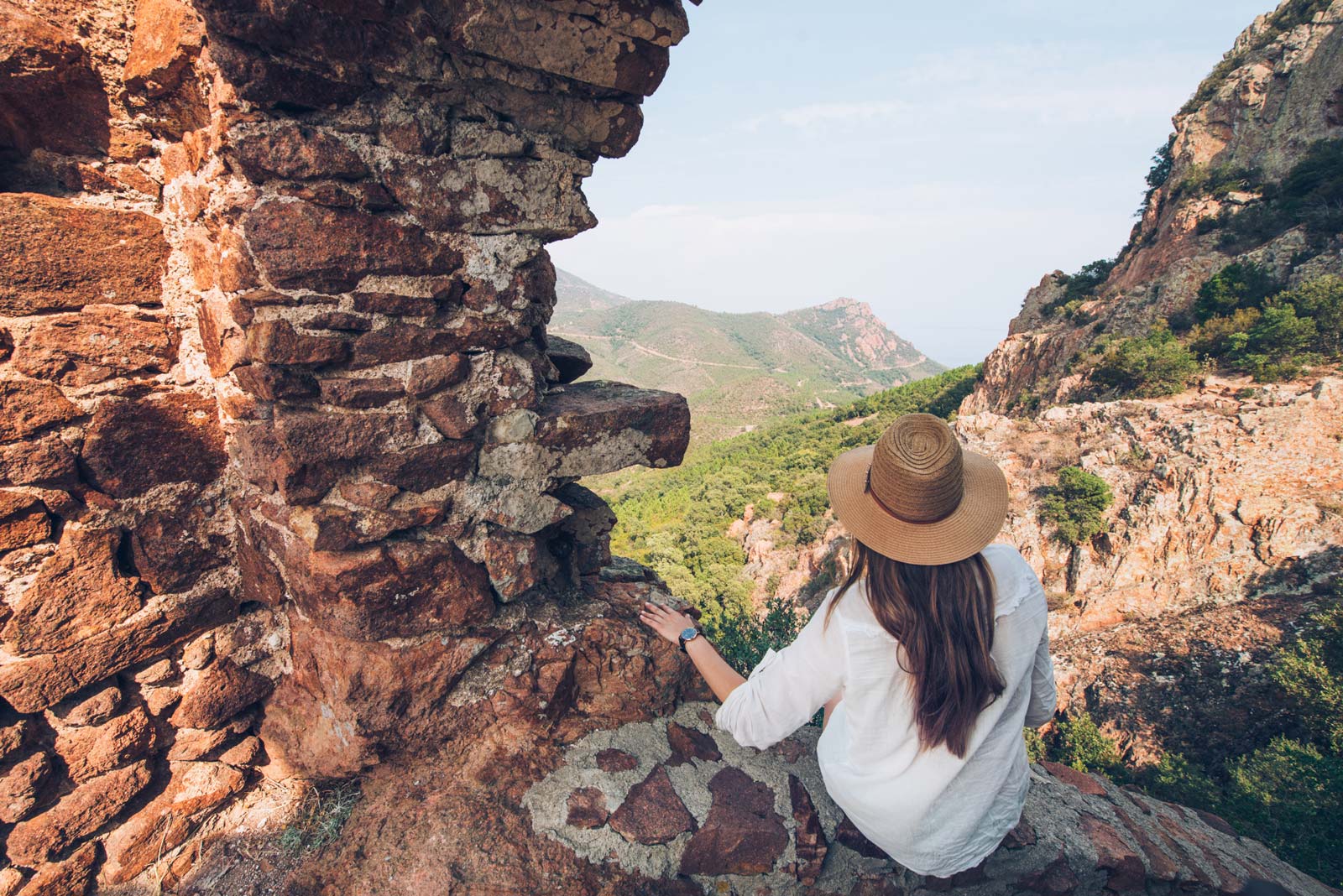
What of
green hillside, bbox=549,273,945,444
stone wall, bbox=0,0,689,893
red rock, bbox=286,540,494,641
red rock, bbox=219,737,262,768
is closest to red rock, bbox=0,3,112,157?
stone wall, bbox=0,0,689,893

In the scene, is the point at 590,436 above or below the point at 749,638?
above

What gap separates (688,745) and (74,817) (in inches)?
63.4

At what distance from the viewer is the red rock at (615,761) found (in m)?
1.70

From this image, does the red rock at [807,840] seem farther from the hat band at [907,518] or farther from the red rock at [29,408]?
the red rock at [29,408]

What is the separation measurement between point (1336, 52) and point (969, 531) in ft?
86.4

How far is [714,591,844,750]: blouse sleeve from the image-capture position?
131cm

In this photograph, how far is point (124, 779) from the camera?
59.7 inches

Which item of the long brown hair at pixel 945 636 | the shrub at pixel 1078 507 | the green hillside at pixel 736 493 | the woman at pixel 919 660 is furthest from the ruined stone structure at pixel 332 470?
the green hillside at pixel 736 493

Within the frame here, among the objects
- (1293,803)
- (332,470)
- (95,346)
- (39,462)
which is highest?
(95,346)

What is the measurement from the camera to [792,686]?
1349 mm

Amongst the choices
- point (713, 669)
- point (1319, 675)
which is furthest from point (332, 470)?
point (1319, 675)

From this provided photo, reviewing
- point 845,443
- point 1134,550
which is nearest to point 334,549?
point 1134,550

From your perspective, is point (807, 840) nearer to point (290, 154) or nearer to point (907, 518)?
point (907, 518)

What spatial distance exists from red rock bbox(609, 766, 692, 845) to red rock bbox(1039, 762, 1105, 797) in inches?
58.7
